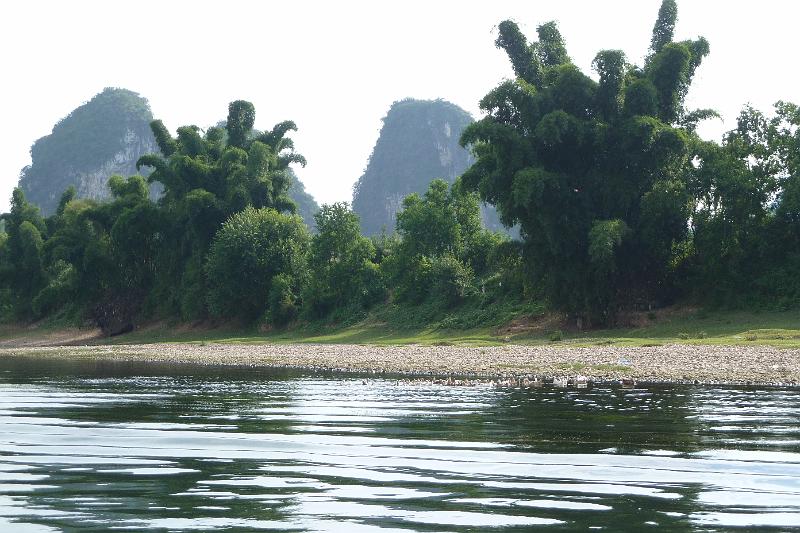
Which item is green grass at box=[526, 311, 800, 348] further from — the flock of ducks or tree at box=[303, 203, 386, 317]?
tree at box=[303, 203, 386, 317]

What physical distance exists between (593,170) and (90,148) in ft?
521

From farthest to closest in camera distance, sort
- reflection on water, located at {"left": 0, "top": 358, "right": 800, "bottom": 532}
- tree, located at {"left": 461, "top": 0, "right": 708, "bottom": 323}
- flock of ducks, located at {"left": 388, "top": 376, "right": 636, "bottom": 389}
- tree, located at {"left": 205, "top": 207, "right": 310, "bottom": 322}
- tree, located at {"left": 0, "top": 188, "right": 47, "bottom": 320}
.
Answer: tree, located at {"left": 0, "top": 188, "right": 47, "bottom": 320} < tree, located at {"left": 205, "top": 207, "right": 310, "bottom": 322} < tree, located at {"left": 461, "top": 0, "right": 708, "bottom": 323} < flock of ducks, located at {"left": 388, "top": 376, "right": 636, "bottom": 389} < reflection on water, located at {"left": 0, "top": 358, "right": 800, "bottom": 532}

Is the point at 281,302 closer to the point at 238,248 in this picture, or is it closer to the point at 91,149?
the point at 238,248

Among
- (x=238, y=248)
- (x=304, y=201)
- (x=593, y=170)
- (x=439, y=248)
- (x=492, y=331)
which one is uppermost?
(x=304, y=201)

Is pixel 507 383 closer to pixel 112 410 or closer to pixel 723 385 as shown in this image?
pixel 723 385

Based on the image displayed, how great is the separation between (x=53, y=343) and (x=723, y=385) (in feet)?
182

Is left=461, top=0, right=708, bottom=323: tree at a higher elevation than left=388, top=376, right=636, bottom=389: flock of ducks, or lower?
higher

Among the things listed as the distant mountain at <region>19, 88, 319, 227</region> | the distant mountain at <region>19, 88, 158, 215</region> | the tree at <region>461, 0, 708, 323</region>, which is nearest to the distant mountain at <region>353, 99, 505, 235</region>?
the distant mountain at <region>19, 88, 319, 227</region>

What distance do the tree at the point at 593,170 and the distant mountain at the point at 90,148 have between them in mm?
145604

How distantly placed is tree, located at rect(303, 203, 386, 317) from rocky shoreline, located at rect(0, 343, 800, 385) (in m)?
19.2

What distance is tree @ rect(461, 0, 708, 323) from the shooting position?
38844 mm

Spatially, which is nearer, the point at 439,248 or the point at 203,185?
the point at 439,248

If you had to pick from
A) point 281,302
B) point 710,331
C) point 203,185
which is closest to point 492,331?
point 710,331

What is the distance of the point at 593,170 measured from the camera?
40.2m
